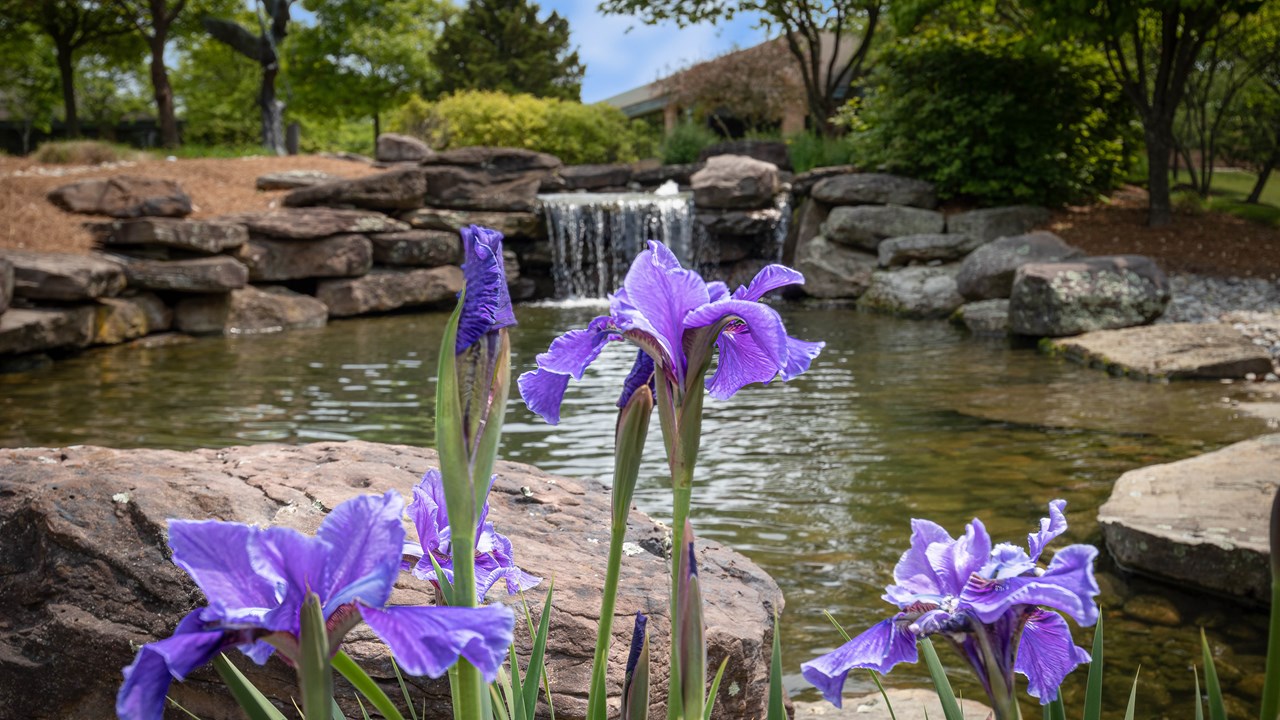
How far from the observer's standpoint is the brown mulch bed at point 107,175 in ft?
45.5

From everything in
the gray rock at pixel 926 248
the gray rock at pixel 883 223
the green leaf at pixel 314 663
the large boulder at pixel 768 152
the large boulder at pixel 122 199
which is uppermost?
the large boulder at pixel 768 152

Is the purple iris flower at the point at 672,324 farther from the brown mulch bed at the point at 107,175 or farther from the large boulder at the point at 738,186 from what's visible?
the large boulder at the point at 738,186

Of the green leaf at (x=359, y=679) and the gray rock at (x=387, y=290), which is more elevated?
the green leaf at (x=359, y=679)

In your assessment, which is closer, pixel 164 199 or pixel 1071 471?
pixel 1071 471

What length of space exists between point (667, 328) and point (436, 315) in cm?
1517

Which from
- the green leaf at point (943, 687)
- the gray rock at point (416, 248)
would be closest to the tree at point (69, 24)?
the gray rock at point (416, 248)

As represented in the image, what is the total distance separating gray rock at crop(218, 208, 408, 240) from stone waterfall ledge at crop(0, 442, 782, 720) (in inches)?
511

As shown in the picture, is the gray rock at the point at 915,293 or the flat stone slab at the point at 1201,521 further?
the gray rock at the point at 915,293

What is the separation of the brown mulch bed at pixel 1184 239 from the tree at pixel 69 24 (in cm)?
2766

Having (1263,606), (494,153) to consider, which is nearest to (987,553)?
(1263,606)

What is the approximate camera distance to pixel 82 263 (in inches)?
475

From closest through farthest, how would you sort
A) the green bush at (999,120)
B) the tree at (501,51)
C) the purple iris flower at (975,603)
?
the purple iris flower at (975,603) → the green bush at (999,120) → the tree at (501,51)

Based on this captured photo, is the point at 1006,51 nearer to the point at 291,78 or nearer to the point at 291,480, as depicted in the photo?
the point at 291,480

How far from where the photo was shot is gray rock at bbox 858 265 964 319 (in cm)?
1488
